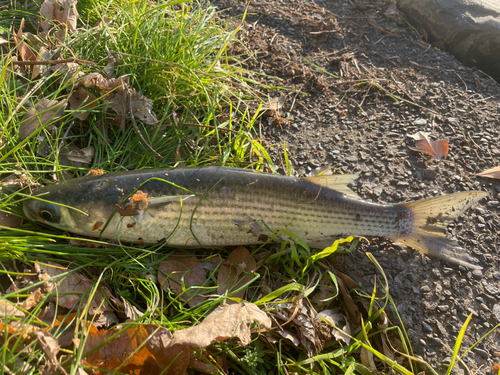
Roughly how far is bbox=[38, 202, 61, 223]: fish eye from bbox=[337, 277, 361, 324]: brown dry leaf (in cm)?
216

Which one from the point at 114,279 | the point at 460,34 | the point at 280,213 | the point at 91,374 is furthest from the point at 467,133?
the point at 91,374

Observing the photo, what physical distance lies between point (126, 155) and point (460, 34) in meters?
4.56

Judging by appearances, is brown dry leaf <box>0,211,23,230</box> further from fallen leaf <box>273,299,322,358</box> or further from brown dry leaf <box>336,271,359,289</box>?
brown dry leaf <box>336,271,359,289</box>

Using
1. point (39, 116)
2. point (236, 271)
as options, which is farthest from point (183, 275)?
point (39, 116)

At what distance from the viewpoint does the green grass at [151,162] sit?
7.59 ft

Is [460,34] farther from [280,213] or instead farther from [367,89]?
[280,213]

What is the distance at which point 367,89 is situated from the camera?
167 inches

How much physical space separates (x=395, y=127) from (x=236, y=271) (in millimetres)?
2396

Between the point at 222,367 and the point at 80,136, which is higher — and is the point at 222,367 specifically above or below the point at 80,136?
below

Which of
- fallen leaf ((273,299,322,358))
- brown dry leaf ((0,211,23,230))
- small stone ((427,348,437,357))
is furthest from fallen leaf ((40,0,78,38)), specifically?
small stone ((427,348,437,357))

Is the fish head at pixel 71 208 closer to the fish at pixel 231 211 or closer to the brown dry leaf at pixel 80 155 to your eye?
the fish at pixel 231 211

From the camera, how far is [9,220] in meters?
2.65

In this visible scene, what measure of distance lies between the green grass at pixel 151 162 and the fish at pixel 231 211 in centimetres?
15

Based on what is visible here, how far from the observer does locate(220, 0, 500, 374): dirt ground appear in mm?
2771
